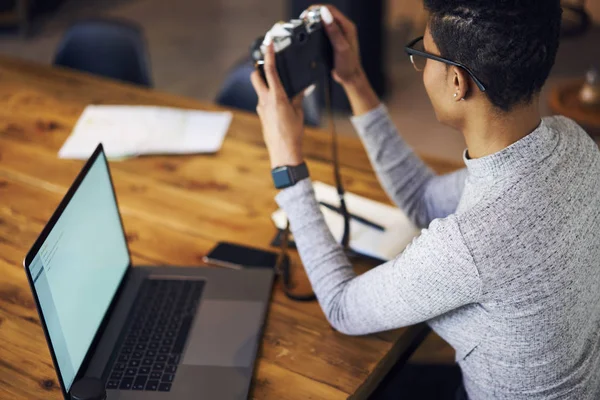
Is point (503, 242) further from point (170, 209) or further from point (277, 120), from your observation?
point (170, 209)

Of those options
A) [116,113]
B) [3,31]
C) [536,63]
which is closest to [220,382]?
[536,63]

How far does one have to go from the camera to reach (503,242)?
1.08 metres

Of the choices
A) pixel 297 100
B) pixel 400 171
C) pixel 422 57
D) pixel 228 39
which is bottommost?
pixel 228 39

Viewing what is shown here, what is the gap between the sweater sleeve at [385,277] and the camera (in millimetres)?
1115

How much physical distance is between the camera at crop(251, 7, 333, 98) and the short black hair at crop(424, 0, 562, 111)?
0.40 metres

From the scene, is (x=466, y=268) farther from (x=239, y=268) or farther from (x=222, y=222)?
(x=222, y=222)

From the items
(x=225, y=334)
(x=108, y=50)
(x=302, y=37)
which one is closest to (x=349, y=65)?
(x=302, y=37)

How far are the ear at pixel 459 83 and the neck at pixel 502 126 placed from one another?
0.14ft

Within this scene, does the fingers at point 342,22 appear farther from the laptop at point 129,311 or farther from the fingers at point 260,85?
the laptop at point 129,311

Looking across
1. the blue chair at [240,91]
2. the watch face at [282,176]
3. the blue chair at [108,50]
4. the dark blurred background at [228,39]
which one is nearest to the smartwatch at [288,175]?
the watch face at [282,176]

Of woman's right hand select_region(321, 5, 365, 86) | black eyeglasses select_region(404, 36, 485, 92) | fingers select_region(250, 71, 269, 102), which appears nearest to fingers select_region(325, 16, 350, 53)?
woman's right hand select_region(321, 5, 365, 86)

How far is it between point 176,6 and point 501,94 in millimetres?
4683

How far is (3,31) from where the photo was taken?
483cm

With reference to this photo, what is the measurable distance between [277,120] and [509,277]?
1.74 feet
